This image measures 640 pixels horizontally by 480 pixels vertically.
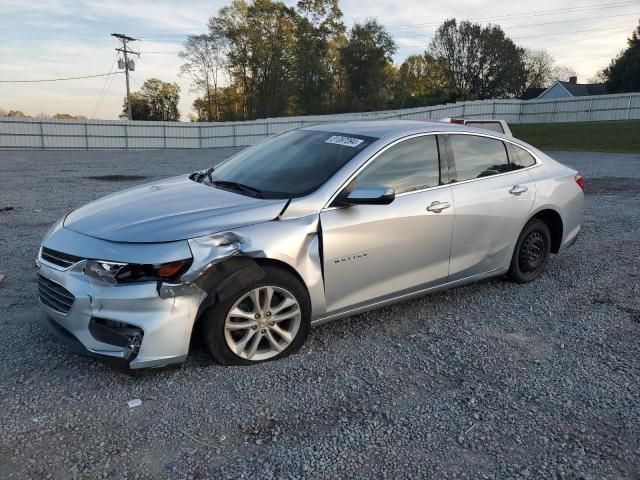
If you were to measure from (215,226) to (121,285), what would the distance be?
656 millimetres

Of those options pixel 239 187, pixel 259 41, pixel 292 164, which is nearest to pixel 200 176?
pixel 239 187

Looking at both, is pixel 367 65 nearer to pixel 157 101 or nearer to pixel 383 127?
pixel 157 101

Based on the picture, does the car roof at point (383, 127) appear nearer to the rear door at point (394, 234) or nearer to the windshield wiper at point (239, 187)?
the rear door at point (394, 234)

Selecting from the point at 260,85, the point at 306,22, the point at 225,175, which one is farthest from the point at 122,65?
the point at 225,175

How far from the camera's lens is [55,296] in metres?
3.29

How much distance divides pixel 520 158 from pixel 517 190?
420mm

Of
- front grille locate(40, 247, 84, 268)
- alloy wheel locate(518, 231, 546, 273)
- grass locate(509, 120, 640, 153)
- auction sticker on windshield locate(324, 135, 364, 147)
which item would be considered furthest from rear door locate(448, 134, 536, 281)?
grass locate(509, 120, 640, 153)

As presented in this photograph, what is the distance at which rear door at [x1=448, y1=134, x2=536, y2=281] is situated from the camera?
14.2 feet

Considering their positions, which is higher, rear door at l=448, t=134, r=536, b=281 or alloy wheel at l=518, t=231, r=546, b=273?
rear door at l=448, t=134, r=536, b=281

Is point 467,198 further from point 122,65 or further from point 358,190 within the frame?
point 122,65

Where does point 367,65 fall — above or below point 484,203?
above

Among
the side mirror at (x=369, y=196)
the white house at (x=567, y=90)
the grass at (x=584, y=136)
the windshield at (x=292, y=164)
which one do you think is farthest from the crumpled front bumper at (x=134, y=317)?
the white house at (x=567, y=90)

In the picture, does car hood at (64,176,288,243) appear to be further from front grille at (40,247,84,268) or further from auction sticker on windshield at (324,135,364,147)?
auction sticker on windshield at (324,135,364,147)

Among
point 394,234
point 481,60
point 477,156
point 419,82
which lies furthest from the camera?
point 419,82
